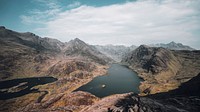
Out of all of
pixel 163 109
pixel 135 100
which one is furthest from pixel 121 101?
pixel 163 109

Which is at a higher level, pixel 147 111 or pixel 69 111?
pixel 147 111

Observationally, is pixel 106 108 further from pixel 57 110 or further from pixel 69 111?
pixel 57 110

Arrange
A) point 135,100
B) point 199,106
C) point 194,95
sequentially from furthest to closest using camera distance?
point 194,95 < point 135,100 < point 199,106

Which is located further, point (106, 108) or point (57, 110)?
point (57, 110)

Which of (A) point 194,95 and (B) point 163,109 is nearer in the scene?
(B) point 163,109

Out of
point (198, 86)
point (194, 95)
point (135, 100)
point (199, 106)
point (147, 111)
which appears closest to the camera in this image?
point (147, 111)

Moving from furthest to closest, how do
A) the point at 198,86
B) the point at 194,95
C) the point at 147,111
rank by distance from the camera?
the point at 198,86 < the point at 194,95 < the point at 147,111

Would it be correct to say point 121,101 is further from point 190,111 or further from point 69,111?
point 69,111

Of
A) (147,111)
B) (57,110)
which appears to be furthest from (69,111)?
(147,111)

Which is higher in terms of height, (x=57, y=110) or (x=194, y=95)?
(x=194, y=95)
